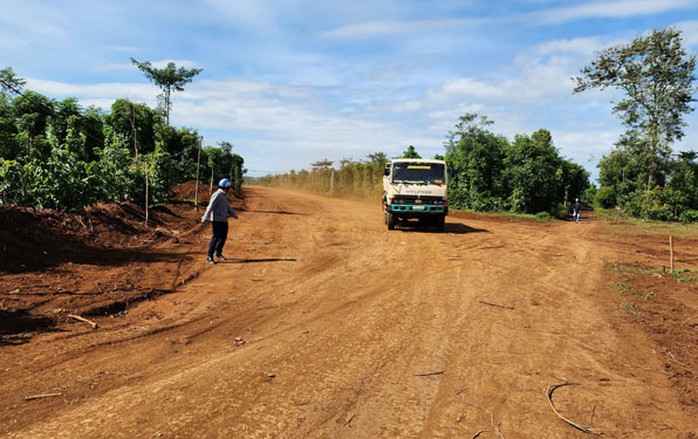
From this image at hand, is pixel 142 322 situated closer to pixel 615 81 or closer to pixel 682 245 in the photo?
pixel 682 245

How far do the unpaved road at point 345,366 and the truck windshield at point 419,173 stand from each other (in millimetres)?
7688

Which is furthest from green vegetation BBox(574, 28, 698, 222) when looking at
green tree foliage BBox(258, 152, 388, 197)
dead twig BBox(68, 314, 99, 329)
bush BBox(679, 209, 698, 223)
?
dead twig BBox(68, 314, 99, 329)

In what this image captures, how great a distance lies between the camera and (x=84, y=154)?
18078 millimetres

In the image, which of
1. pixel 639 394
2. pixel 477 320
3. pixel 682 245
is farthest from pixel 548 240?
pixel 639 394

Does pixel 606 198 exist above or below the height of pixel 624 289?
above

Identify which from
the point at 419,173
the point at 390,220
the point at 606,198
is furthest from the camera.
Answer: the point at 606,198

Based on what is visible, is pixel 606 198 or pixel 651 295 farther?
pixel 606 198

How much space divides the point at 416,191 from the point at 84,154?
13012mm

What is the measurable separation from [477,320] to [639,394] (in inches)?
90.7

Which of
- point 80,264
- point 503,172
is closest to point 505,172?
point 503,172

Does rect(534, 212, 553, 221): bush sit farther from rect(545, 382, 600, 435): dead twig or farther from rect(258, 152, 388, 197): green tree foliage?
rect(545, 382, 600, 435): dead twig

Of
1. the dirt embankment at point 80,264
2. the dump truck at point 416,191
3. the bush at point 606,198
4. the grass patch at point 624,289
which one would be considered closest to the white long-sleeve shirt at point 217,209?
the dirt embankment at point 80,264

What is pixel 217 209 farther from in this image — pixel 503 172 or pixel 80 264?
pixel 503 172

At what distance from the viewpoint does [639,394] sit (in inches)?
171
